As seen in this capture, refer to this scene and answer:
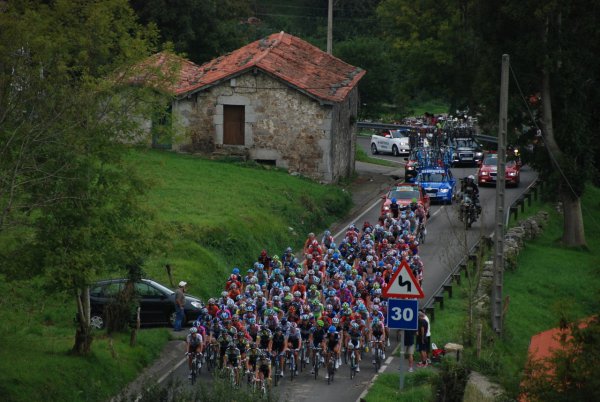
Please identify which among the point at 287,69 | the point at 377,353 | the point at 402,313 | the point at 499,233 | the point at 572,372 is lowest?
the point at 377,353

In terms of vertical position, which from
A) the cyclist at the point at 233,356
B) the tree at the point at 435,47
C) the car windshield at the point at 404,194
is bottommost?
the cyclist at the point at 233,356

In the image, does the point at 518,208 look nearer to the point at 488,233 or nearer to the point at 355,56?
the point at 488,233

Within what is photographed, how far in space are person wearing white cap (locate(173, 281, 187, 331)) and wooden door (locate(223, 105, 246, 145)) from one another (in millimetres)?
21226

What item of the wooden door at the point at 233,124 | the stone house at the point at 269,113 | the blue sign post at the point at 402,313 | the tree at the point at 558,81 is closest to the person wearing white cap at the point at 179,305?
the blue sign post at the point at 402,313

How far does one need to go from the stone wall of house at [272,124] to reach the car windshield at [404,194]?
240 inches

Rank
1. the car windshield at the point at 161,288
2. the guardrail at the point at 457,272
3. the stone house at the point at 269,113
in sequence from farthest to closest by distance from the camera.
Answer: the stone house at the point at 269,113
the guardrail at the point at 457,272
the car windshield at the point at 161,288

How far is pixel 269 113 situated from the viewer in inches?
1965

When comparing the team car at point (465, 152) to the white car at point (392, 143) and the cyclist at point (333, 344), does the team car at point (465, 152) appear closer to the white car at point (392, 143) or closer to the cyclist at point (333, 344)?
the white car at point (392, 143)

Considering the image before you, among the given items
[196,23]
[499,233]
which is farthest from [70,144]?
[196,23]

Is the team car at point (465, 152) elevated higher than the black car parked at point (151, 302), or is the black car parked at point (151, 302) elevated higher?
the team car at point (465, 152)

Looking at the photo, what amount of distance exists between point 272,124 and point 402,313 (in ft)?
87.1

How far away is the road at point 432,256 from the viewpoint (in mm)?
25672

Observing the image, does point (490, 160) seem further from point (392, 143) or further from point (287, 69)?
point (392, 143)

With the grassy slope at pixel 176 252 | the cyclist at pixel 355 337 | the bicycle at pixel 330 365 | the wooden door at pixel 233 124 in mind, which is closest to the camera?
the grassy slope at pixel 176 252
